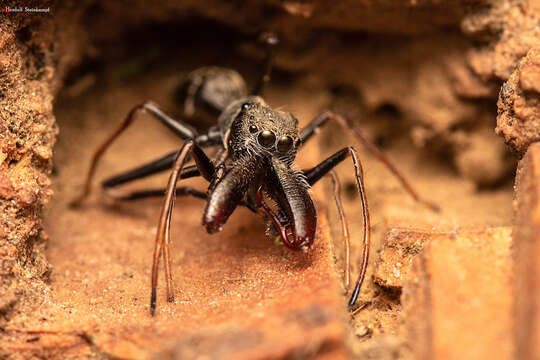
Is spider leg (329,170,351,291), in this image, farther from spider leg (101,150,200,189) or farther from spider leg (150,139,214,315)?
Answer: spider leg (101,150,200,189)

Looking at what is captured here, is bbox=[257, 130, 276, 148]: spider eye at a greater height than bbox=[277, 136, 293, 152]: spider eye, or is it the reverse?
bbox=[277, 136, 293, 152]: spider eye

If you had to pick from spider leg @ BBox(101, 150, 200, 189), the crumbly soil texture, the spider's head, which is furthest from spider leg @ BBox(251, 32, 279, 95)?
spider leg @ BBox(101, 150, 200, 189)

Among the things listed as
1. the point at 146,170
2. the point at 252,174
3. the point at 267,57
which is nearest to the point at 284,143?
the point at 252,174

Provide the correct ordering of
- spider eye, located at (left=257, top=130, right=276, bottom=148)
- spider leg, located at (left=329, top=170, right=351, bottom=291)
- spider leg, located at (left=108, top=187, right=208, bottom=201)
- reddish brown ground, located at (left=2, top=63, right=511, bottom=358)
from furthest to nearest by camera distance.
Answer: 1. spider leg, located at (left=108, top=187, right=208, bottom=201)
2. spider eye, located at (left=257, top=130, right=276, bottom=148)
3. spider leg, located at (left=329, top=170, right=351, bottom=291)
4. reddish brown ground, located at (left=2, top=63, right=511, bottom=358)

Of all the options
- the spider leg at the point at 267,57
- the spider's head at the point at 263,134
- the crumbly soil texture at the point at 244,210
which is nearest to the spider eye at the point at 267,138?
the spider's head at the point at 263,134

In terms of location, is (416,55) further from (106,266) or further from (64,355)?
(64,355)

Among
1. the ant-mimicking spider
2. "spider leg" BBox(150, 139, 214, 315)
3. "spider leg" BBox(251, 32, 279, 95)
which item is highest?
"spider leg" BBox(251, 32, 279, 95)

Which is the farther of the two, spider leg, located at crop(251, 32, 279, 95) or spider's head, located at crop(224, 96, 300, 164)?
spider leg, located at crop(251, 32, 279, 95)

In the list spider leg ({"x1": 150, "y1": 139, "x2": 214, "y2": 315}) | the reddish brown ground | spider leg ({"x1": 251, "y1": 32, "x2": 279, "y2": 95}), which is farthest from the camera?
spider leg ({"x1": 251, "y1": 32, "x2": 279, "y2": 95})

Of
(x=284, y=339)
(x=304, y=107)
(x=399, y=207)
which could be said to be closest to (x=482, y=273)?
(x=284, y=339)
